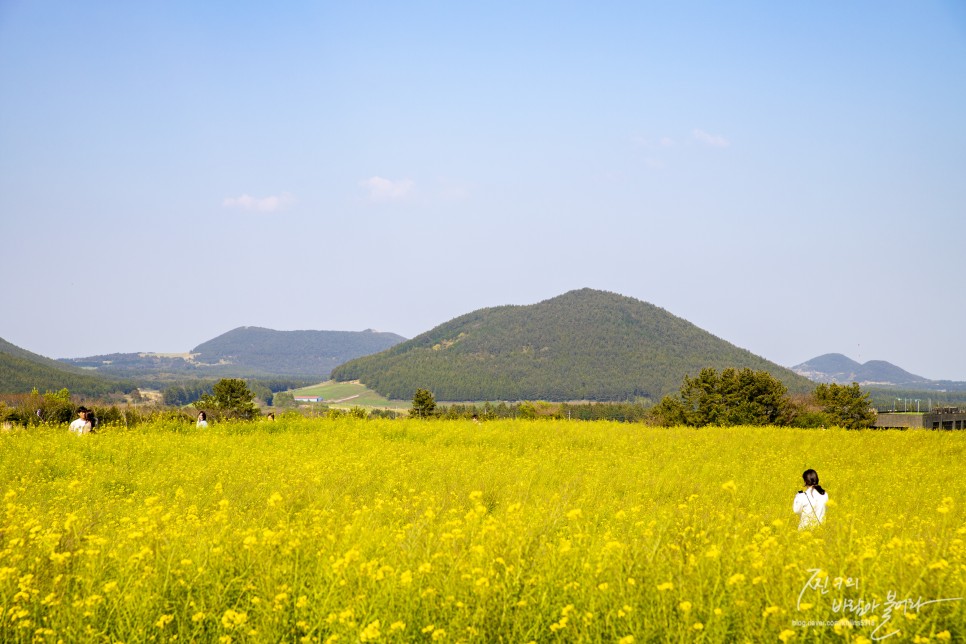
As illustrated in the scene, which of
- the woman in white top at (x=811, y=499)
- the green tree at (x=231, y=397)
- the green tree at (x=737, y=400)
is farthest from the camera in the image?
the green tree at (x=231, y=397)

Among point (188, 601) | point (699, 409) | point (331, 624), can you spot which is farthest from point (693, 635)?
point (699, 409)

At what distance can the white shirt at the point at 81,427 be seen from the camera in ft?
63.8

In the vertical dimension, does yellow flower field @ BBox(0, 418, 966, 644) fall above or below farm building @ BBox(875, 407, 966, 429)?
above

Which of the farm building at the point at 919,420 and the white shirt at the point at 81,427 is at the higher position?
the white shirt at the point at 81,427

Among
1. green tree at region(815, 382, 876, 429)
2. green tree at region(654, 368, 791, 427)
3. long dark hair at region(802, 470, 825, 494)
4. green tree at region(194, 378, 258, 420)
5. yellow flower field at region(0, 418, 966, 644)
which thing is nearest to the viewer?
yellow flower field at region(0, 418, 966, 644)

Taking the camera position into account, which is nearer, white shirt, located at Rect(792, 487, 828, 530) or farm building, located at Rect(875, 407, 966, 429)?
white shirt, located at Rect(792, 487, 828, 530)

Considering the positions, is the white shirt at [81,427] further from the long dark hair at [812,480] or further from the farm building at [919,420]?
the farm building at [919,420]

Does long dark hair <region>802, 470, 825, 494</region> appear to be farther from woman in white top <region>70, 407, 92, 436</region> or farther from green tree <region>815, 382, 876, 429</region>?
green tree <region>815, 382, 876, 429</region>

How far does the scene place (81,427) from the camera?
1972 centimetres

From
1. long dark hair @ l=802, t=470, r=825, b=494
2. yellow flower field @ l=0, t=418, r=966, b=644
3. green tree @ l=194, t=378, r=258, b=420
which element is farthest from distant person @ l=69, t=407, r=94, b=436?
green tree @ l=194, t=378, r=258, b=420

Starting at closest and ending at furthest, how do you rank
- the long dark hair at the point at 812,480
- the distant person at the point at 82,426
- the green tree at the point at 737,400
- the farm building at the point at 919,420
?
the long dark hair at the point at 812,480 < the distant person at the point at 82,426 < the green tree at the point at 737,400 < the farm building at the point at 919,420

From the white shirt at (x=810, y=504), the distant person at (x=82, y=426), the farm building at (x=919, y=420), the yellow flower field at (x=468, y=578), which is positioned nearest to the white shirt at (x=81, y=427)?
the distant person at (x=82, y=426)

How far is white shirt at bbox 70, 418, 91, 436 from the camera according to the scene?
19.5 meters

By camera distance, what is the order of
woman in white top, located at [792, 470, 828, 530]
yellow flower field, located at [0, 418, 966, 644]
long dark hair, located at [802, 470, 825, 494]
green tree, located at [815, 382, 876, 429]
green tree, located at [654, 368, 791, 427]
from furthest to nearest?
1. green tree, located at [815, 382, 876, 429]
2. green tree, located at [654, 368, 791, 427]
3. long dark hair, located at [802, 470, 825, 494]
4. woman in white top, located at [792, 470, 828, 530]
5. yellow flower field, located at [0, 418, 966, 644]
